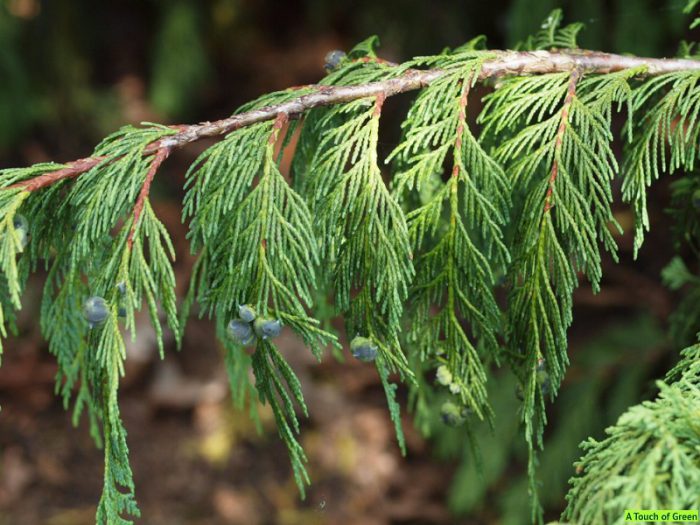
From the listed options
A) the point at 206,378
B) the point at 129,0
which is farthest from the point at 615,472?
the point at 129,0

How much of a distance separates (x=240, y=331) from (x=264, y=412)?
2454 millimetres

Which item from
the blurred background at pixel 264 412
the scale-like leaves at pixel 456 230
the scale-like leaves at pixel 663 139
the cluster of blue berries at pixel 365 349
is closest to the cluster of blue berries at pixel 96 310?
the cluster of blue berries at pixel 365 349

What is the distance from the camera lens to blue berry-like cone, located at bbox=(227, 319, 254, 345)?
107 centimetres

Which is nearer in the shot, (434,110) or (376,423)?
(434,110)

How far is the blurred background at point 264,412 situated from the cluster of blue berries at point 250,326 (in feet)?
5.96

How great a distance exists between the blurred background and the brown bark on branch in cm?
131

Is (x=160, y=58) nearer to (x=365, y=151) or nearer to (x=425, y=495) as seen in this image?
(x=425, y=495)

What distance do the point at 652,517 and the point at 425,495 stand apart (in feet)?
8.17

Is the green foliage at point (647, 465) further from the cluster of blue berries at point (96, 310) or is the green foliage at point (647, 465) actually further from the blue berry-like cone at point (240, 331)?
the cluster of blue berries at point (96, 310)

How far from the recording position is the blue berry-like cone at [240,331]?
107 cm

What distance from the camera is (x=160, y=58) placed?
12.8 feet

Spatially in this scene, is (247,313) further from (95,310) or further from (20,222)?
(20,222)

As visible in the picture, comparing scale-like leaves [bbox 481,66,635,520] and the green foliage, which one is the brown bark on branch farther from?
the green foliage

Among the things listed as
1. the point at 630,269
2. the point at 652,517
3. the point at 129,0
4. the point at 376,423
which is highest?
the point at 129,0
